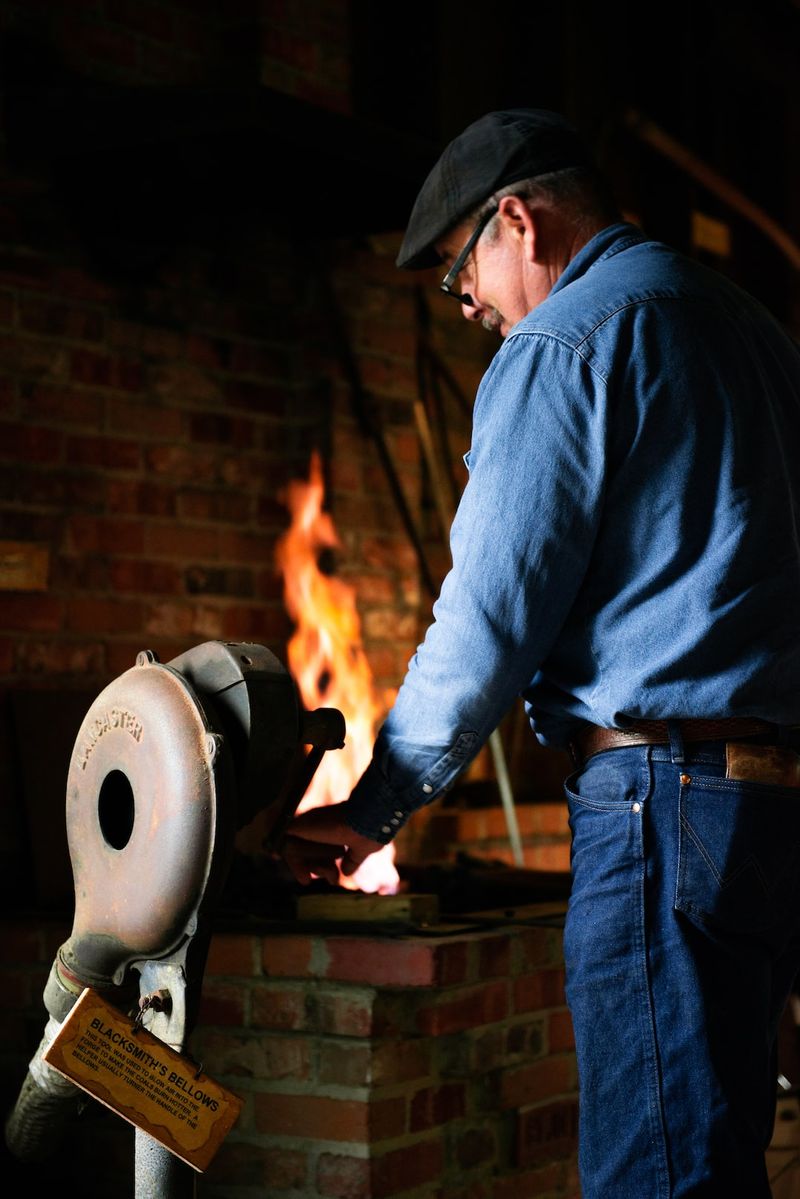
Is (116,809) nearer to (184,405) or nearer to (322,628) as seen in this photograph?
(184,405)

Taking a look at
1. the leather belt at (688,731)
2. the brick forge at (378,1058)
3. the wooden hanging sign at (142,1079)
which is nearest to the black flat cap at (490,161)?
the leather belt at (688,731)

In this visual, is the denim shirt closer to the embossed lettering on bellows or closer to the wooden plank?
the embossed lettering on bellows

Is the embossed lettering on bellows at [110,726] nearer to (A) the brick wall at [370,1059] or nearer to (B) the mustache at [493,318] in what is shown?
(B) the mustache at [493,318]

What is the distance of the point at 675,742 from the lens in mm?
1841

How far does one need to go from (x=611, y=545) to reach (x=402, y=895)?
1.31 metres

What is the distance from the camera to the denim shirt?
183 centimetres

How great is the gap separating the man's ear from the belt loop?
0.64 meters

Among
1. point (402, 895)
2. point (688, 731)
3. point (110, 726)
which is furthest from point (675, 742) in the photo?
point (402, 895)

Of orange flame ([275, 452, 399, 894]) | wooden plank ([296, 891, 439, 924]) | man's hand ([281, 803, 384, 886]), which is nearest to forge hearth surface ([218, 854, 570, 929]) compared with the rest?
wooden plank ([296, 891, 439, 924])

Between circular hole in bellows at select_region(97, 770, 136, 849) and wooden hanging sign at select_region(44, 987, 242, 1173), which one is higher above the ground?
circular hole in bellows at select_region(97, 770, 136, 849)

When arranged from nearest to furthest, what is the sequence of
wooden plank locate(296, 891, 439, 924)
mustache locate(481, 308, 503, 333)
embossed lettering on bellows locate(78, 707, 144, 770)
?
1. embossed lettering on bellows locate(78, 707, 144, 770)
2. mustache locate(481, 308, 503, 333)
3. wooden plank locate(296, 891, 439, 924)

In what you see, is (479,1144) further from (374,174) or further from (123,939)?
(374,174)

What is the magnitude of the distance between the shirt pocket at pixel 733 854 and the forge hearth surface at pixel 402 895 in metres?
1.16

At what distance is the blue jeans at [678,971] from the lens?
1.80 metres
